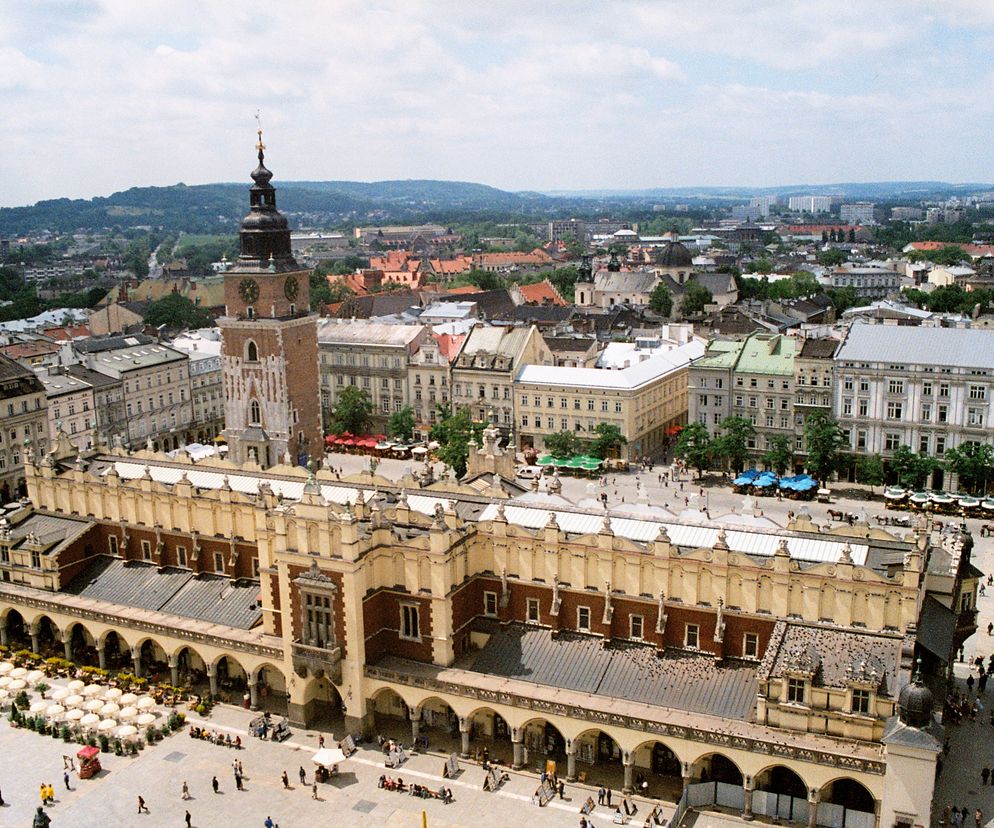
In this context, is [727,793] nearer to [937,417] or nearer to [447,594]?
[447,594]

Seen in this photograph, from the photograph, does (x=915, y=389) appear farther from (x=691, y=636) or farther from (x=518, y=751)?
(x=518, y=751)

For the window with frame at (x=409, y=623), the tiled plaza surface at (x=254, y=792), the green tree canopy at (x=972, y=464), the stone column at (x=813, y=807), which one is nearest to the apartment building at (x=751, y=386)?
the green tree canopy at (x=972, y=464)

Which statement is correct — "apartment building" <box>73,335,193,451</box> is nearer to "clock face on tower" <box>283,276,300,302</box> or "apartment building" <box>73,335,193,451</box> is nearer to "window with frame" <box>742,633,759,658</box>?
"clock face on tower" <box>283,276,300,302</box>

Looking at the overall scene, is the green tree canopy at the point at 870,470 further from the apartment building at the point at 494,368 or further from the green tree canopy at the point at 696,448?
the apartment building at the point at 494,368

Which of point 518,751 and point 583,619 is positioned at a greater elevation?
point 583,619

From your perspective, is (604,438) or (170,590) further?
(604,438)

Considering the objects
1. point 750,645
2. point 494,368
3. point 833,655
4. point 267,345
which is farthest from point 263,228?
point 833,655

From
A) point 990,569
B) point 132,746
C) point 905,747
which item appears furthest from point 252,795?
point 990,569

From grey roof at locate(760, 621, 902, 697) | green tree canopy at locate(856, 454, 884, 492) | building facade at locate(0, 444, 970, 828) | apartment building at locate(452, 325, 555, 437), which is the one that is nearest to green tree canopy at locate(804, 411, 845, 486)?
green tree canopy at locate(856, 454, 884, 492)
